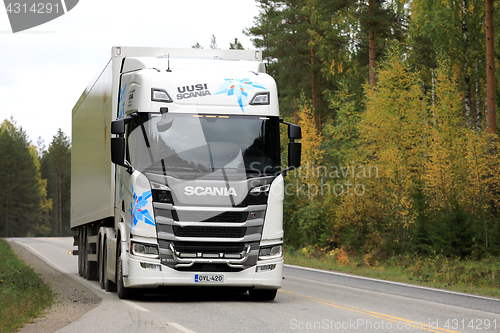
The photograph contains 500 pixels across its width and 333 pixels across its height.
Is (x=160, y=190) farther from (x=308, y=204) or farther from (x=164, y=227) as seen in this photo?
(x=308, y=204)

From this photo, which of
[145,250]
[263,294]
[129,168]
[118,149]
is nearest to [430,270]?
[263,294]

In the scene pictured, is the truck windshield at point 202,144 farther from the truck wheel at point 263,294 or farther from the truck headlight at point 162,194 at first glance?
the truck wheel at point 263,294

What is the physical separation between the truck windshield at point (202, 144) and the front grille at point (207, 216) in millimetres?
679

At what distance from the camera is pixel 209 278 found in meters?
10.8

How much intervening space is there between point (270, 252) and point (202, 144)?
2309 millimetres

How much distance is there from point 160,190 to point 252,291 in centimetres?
299

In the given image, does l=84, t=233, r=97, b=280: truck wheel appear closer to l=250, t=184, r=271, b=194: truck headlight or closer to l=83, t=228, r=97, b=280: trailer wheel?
l=83, t=228, r=97, b=280: trailer wheel

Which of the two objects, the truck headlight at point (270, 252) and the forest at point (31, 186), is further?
the forest at point (31, 186)

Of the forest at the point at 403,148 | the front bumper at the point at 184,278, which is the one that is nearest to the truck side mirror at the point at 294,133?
the front bumper at the point at 184,278

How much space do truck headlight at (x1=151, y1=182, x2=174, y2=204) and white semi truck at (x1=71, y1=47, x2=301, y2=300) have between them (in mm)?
17

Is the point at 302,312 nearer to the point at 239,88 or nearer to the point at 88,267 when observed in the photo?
the point at 239,88

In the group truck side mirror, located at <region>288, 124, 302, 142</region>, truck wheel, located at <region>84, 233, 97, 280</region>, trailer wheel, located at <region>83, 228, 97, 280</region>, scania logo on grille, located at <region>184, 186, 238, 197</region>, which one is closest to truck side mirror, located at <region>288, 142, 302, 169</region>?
truck side mirror, located at <region>288, 124, 302, 142</region>

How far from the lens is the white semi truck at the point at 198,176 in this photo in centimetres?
1068

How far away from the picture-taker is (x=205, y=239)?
35.2 feet
